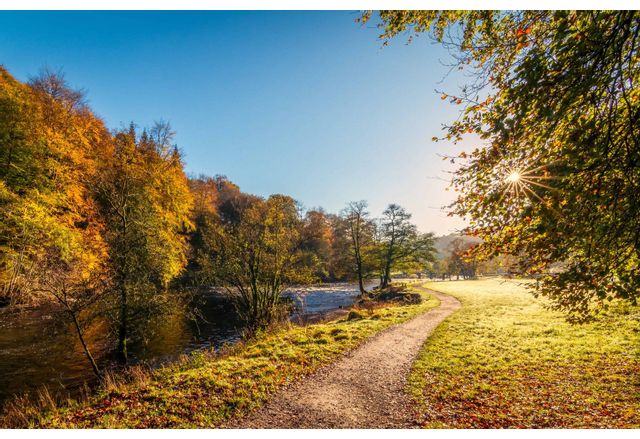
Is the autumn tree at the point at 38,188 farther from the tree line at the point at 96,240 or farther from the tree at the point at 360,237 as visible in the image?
the tree at the point at 360,237

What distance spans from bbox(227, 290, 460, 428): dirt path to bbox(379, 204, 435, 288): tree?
86.6ft

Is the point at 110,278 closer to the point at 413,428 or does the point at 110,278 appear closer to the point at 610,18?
the point at 413,428

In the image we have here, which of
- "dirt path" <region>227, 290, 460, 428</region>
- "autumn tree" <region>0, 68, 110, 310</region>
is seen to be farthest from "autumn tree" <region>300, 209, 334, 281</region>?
"dirt path" <region>227, 290, 460, 428</region>

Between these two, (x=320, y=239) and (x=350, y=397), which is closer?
(x=350, y=397)

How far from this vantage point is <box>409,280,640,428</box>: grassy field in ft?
19.1

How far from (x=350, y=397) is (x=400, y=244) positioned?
31372mm

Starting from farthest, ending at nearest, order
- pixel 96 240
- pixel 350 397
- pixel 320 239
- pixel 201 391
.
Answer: pixel 320 239, pixel 96 240, pixel 201 391, pixel 350 397

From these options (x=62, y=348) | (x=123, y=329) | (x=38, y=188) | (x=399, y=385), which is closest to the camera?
(x=399, y=385)

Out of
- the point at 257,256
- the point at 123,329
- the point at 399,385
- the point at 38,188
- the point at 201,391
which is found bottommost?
the point at 399,385

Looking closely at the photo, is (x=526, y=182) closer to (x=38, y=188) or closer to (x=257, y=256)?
(x=257, y=256)

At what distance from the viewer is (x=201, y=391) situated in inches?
287

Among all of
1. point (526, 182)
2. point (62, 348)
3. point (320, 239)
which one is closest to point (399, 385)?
point (526, 182)

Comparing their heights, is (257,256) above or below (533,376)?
above
